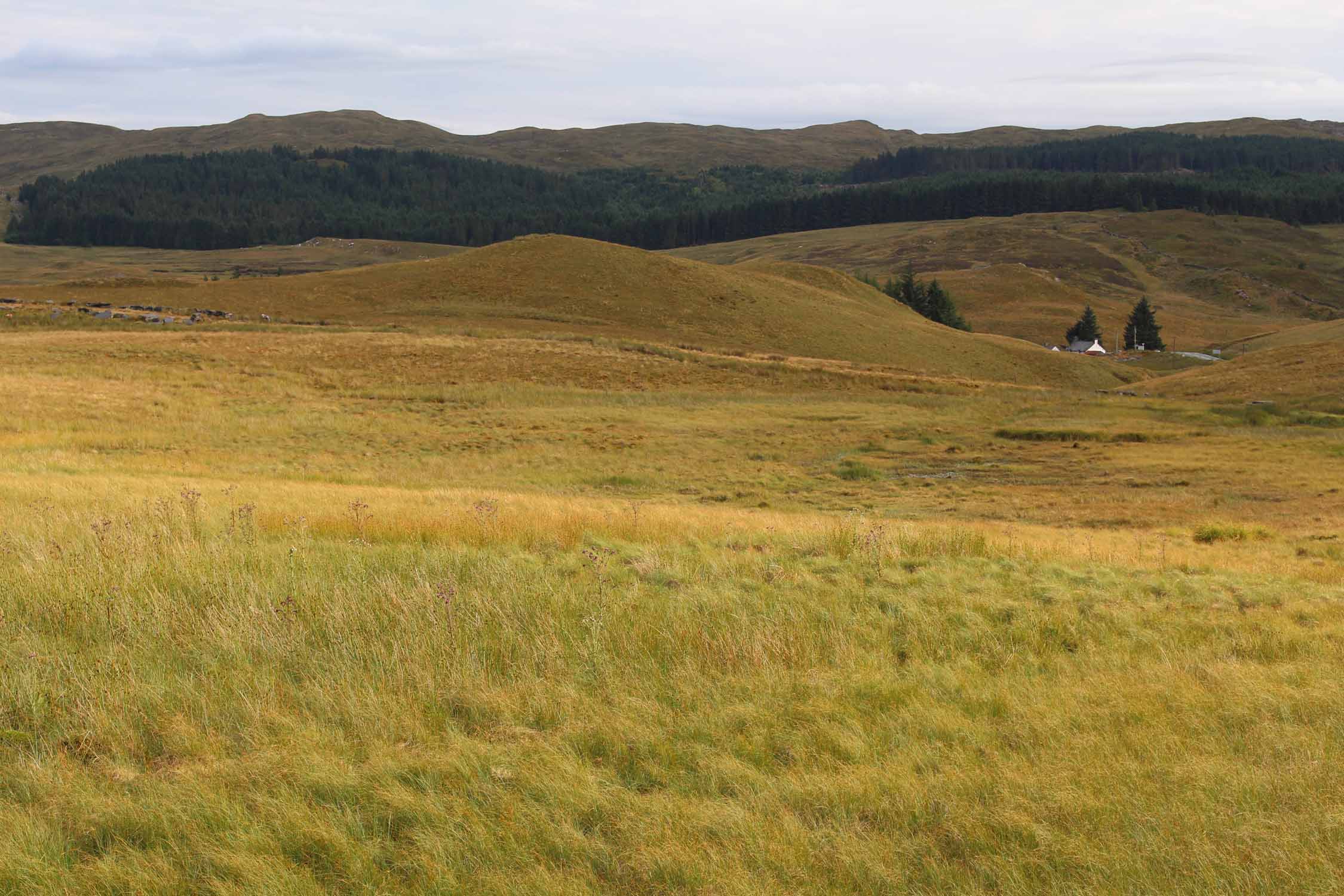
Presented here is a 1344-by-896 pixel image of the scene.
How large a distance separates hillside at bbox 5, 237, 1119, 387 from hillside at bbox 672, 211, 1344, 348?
53377 mm

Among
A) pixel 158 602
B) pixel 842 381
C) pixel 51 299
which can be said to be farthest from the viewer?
pixel 51 299

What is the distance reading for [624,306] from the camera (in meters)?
80.3

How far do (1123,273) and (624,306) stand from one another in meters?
131

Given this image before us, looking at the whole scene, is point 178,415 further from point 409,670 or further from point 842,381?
point 842,381

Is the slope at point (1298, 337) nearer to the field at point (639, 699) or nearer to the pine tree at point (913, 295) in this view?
the pine tree at point (913, 295)

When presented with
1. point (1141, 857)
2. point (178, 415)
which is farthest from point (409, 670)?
point (178, 415)

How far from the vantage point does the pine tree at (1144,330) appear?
384 ft

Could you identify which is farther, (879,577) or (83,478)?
(83,478)

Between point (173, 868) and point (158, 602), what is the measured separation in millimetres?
Result: 3818

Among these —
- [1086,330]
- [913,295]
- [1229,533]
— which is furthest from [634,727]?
[1086,330]

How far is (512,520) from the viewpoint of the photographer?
1333 centimetres

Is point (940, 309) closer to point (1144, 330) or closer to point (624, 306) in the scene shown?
point (1144, 330)

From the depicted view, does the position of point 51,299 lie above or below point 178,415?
above

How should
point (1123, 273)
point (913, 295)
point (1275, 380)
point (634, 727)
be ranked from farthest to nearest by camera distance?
point (1123, 273) → point (913, 295) → point (1275, 380) → point (634, 727)
